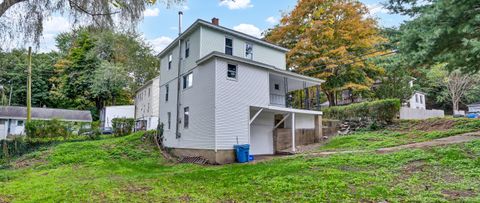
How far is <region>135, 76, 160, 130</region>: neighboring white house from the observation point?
2689 cm

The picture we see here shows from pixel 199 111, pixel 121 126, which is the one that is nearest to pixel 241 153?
pixel 199 111

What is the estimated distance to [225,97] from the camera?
13.1 metres

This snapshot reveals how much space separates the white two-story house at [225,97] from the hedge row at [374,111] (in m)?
2.39

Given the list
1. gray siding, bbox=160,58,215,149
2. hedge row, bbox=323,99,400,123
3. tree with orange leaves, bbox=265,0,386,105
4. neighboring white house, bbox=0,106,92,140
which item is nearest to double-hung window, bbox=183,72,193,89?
gray siding, bbox=160,58,215,149

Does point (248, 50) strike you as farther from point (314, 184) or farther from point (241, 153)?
point (314, 184)

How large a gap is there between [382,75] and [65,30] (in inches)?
961

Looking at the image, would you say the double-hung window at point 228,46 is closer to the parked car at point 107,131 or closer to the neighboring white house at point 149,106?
the neighboring white house at point 149,106

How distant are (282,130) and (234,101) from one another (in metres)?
4.81

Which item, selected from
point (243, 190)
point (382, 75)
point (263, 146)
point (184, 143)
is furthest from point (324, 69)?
point (243, 190)

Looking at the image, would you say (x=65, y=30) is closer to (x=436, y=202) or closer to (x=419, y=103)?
(x=436, y=202)

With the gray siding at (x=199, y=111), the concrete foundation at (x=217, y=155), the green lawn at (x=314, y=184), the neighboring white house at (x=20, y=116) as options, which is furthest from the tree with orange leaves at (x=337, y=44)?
the neighboring white house at (x=20, y=116)

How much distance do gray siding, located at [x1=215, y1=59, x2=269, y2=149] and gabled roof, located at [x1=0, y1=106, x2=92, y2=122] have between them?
27.5 meters

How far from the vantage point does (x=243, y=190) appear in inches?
268

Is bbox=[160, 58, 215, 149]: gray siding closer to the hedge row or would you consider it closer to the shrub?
the shrub
